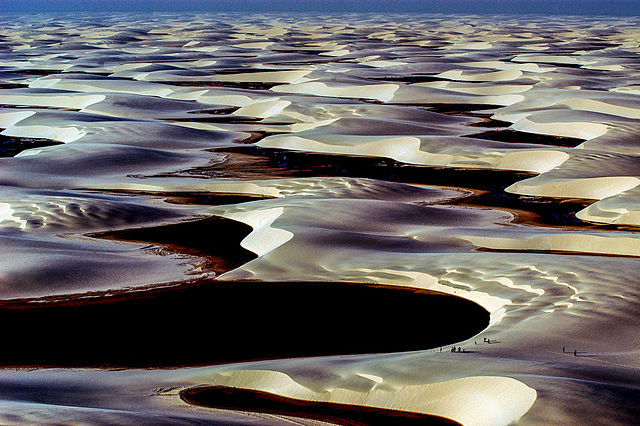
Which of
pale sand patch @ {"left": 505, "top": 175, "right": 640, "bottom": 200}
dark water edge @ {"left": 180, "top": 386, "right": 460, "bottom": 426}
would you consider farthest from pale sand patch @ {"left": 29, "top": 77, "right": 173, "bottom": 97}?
dark water edge @ {"left": 180, "top": 386, "right": 460, "bottom": 426}

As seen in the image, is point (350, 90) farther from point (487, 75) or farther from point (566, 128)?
point (566, 128)

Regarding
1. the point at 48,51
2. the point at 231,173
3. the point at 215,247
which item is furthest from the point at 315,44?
the point at 215,247

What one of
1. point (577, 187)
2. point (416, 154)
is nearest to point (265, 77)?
point (416, 154)

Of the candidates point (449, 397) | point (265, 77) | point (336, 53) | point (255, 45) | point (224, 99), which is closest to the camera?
point (449, 397)

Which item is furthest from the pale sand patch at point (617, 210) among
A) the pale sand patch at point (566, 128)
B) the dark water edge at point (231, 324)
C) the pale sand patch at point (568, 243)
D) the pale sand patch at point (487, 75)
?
the pale sand patch at point (487, 75)

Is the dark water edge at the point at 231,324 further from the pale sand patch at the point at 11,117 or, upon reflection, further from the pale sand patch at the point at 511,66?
the pale sand patch at the point at 511,66

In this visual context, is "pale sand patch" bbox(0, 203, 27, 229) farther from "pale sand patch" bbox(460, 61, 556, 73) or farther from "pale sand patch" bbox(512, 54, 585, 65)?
"pale sand patch" bbox(512, 54, 585, 65)
